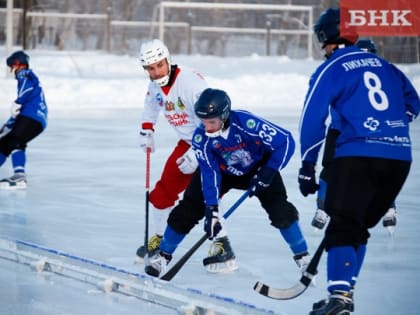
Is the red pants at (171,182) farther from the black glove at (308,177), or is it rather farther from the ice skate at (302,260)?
the black glove at (308,177)

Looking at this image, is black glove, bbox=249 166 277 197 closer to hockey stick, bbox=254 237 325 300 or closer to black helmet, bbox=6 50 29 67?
hockey stick, bbox=254 237 325 300

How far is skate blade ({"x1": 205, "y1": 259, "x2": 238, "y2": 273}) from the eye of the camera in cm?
453

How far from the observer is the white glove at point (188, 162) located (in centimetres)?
464

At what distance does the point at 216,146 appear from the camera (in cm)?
416

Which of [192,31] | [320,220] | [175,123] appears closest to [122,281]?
[175,123]

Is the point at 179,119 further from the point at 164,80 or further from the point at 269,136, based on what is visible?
the point at 269,136

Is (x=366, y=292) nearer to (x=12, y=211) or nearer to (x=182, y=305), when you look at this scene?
(x=182, y=305)


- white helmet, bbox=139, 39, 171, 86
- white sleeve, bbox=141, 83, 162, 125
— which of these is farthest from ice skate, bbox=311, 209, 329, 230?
white helmet, bbox=139, 39, 171, 86

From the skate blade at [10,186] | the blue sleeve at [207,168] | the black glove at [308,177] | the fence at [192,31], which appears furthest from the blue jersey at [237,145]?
the fence at [192,31]

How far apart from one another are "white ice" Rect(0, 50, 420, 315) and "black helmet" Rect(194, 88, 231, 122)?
0.73 meters

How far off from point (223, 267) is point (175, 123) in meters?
0.77

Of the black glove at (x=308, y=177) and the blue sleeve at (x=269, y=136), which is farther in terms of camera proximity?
the blue sleeve at (x=269, y=136)

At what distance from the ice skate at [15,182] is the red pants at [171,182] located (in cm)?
254

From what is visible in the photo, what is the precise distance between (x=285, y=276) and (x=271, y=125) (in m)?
0.72
